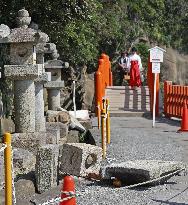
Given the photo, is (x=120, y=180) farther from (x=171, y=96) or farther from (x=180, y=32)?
(x=180, y=32)

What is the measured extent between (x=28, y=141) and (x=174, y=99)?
8.12m

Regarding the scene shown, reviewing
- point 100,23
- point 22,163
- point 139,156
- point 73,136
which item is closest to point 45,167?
point 22,163

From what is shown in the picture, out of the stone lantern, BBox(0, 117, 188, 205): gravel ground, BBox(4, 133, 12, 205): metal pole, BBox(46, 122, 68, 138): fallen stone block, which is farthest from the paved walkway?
BBox(4, 133, 12, 205): metal pole

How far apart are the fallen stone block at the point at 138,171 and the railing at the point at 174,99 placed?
8635 millimetres

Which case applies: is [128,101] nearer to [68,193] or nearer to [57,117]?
[57,117]

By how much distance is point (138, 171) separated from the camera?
Answer: 6.96 m

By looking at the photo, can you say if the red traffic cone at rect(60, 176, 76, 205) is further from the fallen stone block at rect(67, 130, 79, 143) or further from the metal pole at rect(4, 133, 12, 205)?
the fallen stone block at rect(67, 130, 79, 143)

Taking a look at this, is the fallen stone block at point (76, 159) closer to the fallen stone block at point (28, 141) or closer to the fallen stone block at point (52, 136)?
the fallen stone block at point (28, 141)

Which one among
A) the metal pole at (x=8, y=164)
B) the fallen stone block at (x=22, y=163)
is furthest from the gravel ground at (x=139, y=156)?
the metal pole at (x=8, y=164)

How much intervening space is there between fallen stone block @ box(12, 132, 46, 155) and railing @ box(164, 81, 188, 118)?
743 centimetres

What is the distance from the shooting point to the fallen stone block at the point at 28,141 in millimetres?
9226

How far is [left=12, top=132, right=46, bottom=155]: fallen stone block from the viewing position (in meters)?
9.23

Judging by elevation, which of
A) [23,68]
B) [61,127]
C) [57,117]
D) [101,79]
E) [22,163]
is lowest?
[22,163]

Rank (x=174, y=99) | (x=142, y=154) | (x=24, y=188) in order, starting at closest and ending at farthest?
(x=24, y=188) < (x=142, y=154) < (x=174, y=99)
